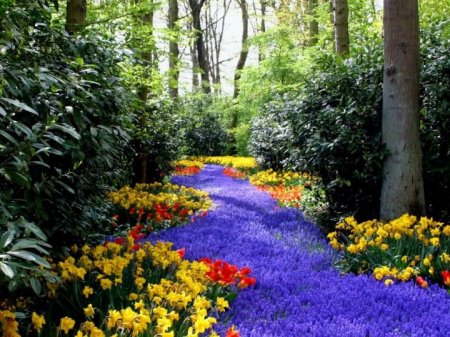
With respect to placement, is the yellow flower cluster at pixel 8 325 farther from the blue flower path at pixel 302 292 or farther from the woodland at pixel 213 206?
the blue flower path at pixel 302 292

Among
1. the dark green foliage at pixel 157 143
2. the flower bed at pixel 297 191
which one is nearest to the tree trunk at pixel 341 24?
the flower bed at pixel 297 191

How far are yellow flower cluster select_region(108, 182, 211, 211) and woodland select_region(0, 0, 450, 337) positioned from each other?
0.04 metres

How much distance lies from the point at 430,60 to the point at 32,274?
16.6 feet

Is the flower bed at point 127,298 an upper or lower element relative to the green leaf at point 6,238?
lower

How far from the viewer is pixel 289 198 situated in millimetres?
8164

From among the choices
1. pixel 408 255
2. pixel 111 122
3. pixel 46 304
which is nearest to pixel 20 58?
pixel 111 122

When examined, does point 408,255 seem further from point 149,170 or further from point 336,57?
point 149,170

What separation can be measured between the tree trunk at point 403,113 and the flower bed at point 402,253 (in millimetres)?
429

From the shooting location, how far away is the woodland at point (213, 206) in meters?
2.34

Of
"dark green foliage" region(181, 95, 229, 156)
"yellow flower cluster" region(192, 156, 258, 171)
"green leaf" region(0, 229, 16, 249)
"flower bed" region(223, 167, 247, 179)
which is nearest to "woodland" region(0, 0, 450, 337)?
"green leaf" region(0, 229, 16, 249)

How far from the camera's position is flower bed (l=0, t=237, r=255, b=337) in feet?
7.11

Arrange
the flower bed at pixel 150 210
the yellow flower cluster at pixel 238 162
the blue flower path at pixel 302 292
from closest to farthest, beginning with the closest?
the blue flower path at pixel 302 292, the flower bed at pixel 150 210, the yellow flower cluster at pixel 238 162

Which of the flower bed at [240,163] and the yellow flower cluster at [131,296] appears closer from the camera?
the yellow flower cluster at [131,296]

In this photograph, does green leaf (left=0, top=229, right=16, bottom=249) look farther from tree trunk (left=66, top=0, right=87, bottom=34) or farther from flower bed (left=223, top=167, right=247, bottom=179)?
flower bed (left=223, top=167, right=247, bottom=179)
